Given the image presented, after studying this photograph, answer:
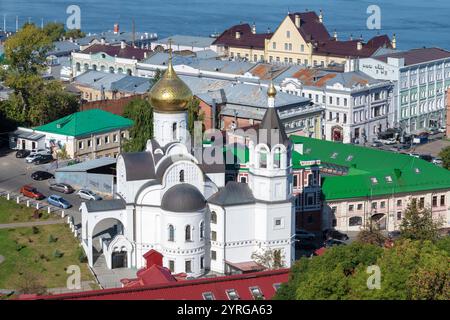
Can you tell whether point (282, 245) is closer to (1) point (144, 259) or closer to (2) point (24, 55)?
(1) point (144, 259)

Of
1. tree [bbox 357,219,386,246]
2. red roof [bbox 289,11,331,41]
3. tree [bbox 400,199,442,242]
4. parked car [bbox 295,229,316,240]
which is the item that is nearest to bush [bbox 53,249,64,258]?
parked car [bbox 295,229,316,240]

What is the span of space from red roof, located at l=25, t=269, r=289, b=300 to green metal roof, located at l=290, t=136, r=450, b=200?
36.9 feet

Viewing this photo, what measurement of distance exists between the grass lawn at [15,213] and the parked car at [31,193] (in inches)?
35.6

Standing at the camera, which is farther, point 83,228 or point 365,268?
point 83,228

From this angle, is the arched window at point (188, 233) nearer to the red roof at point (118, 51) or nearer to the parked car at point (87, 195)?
the parked car at point (87, 195)

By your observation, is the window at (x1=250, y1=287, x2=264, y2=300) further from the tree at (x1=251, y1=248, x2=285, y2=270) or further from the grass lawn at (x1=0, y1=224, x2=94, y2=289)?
the grass lawn at (x1=0, y1=224, x2=94, y2=289)

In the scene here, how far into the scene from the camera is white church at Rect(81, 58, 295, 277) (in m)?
34.0

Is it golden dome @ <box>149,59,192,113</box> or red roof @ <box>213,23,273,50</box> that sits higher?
golden dome @ <box>149,59,192,113</box>

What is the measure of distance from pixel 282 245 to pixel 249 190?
1.94 m

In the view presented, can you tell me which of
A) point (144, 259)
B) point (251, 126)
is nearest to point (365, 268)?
point (144, 259)

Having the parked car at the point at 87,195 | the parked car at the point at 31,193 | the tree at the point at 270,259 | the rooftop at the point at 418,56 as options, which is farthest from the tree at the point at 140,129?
the rooftop at the point at 418,56

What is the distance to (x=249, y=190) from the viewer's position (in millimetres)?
34875
